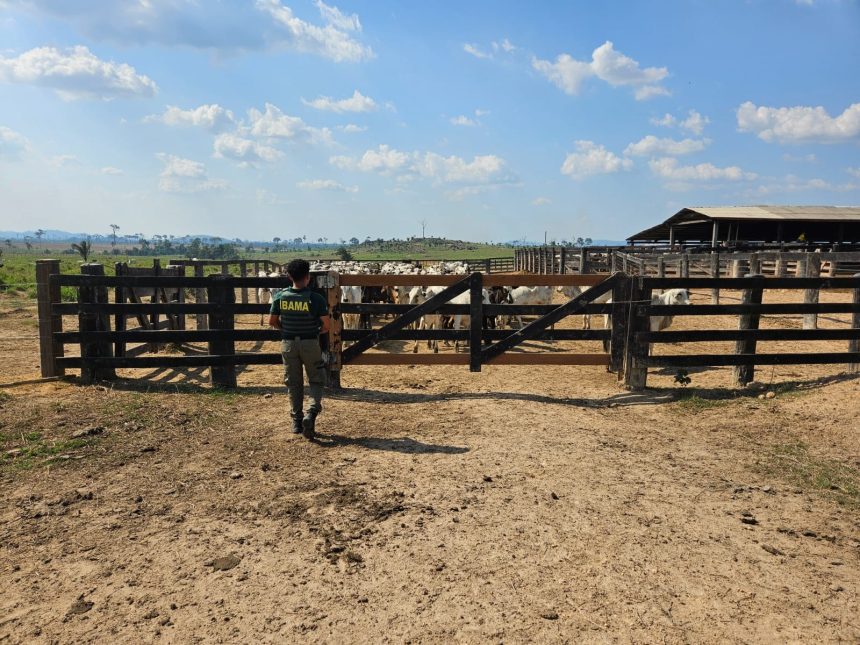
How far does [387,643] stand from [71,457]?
13.2 ft

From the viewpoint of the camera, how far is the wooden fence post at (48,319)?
8.36 metres

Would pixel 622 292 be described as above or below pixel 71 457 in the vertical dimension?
above

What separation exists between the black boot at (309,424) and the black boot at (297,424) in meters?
0.15

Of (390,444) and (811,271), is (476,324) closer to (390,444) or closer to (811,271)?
(390,444)

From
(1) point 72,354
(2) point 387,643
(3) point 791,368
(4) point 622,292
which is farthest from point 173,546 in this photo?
(3) point 791,368

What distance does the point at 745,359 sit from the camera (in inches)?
326

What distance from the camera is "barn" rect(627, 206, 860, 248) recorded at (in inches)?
1200

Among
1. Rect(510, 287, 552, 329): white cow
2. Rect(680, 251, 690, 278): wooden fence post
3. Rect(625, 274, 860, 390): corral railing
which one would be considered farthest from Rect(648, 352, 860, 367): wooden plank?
Rect(680, 251, 690, 278): wooden fence post

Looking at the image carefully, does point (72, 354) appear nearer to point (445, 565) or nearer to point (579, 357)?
point (579, 357)

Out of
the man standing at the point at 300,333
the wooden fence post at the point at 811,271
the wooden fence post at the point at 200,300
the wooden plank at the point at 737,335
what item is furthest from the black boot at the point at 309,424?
the wooden fence post at the point at 811,271

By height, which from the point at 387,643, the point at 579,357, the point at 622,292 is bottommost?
the point at 387,643

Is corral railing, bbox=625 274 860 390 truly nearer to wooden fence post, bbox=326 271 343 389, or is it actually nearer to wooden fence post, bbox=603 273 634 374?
wooden fence post, bbox=603 273 634 374

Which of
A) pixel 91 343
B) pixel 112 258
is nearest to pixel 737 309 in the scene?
pixel 91 343

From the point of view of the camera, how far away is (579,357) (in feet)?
26.9
